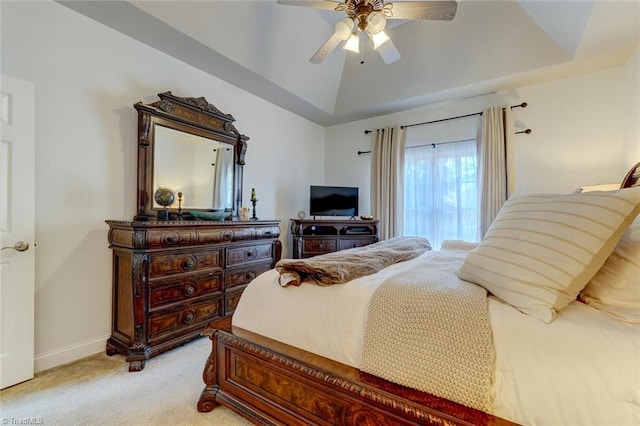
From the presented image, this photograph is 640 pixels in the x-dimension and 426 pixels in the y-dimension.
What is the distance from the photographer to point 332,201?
427 cm

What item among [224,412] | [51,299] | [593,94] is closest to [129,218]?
[51,299]

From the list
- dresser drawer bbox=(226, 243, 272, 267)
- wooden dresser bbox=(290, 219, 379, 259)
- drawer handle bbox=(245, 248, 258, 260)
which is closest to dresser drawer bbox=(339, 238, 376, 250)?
wooden dresser bbox=(290, 219, 379, 259)

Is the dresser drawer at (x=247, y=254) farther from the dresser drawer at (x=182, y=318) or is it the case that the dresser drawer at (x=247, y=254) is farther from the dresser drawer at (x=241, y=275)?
the dresser drawer at (x=182, y=318)

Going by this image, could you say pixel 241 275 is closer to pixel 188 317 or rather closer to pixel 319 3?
pixel 188 317

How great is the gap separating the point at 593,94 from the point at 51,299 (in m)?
5.57

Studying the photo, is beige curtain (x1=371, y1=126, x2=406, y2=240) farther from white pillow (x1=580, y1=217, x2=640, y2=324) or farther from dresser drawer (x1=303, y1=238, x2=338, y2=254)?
white pillow (x1=580, y1=217, x2=640, y2=324)

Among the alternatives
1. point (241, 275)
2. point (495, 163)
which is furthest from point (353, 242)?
point (495, 163)

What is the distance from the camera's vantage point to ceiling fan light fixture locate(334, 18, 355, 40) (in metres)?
2.15

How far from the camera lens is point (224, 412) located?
1546 mm

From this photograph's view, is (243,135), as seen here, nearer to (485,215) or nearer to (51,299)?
(51,299)

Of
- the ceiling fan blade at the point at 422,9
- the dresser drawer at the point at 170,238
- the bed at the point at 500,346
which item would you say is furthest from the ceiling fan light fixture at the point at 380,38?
the dresser drawer at the point at 170,238

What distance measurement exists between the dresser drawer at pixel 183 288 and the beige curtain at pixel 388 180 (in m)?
2.59


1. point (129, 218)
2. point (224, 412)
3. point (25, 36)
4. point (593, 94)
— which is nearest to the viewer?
point (224, 412)

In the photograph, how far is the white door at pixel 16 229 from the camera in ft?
5.89
